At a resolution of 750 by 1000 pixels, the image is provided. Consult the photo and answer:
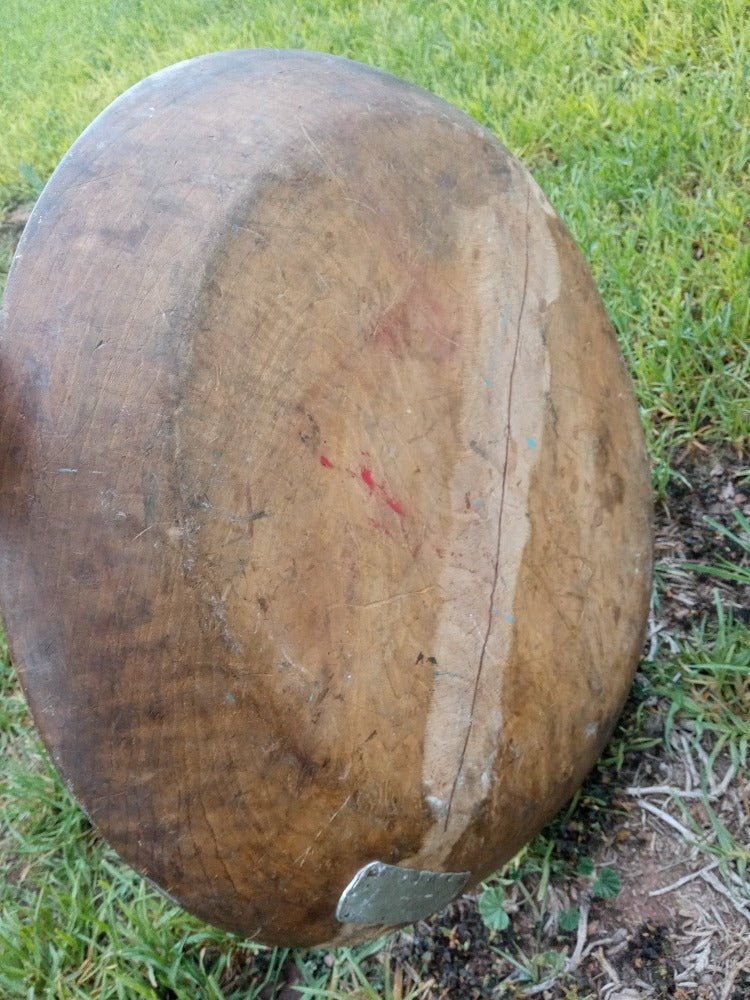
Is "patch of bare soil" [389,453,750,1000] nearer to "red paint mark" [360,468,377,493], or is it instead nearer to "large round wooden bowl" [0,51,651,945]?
"large round wooden bowl" [0,51,651,945]

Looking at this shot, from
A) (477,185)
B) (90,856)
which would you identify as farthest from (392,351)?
(90,856)

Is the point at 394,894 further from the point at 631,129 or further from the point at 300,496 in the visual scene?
the point at 631,129

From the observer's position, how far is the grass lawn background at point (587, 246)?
192cm

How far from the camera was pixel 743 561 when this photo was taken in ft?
6.60

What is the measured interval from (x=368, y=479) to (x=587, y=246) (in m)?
1.61

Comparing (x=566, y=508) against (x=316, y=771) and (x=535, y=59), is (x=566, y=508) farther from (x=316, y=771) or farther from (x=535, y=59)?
(x=535, y=59)

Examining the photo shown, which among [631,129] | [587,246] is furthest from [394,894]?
[631,129]

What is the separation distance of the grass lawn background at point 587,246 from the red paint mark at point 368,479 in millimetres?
895

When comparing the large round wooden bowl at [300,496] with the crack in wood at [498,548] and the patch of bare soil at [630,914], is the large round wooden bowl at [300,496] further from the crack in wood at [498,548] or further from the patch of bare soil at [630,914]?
the patch of bare soil at [630,914]

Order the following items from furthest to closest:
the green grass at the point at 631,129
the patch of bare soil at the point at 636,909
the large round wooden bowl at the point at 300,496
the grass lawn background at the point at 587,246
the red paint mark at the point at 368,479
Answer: the green grass at the point at 631,129
the grass lawn background at the point at 587,246
the patch of bare soil at the point at 636,909
the red paint mark at the point at 368,479
the large round wooden bowl at the point at 300,496

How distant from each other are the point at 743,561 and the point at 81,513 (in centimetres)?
144

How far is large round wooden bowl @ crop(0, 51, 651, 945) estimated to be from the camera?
110 cm

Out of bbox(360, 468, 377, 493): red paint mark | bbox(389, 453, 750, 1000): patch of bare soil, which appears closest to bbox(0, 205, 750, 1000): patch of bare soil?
bbox(389, 453, 750, 1000): patch of bare soil

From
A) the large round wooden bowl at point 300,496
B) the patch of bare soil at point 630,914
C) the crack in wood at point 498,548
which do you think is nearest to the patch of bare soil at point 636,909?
the patch of bare soil at point 630,914
